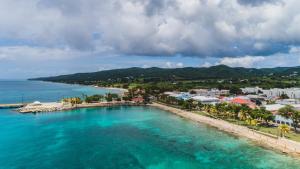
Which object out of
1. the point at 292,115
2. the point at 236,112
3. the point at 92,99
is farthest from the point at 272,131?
the point at 92,99

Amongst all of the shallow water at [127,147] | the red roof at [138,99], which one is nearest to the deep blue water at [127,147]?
the shallow water at [127,147]

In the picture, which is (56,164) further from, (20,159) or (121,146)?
(121,146)

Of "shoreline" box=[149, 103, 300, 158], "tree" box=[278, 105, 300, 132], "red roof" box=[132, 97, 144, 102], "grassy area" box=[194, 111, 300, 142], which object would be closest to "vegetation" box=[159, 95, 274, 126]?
"grassy area" box=[194, 111, 300, 142]

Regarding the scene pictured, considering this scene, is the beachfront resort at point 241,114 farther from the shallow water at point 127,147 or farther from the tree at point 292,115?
the shallow water at point 127,147

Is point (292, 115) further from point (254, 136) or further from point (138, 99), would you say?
point (138, 99)

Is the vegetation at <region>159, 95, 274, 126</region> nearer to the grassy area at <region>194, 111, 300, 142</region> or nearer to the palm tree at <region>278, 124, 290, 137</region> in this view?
the grassy area at <region>194, 111, 300, 142</region>

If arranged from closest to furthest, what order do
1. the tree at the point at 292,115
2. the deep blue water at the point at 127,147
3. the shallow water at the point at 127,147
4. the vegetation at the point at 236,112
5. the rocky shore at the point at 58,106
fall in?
the deep blue water at the point at 127,147 → the shallow water at the point at 127,147 → the tree at the point at 292,115 → the vegetation at the point at 236,112 → the rocky shore at the point at 58,106

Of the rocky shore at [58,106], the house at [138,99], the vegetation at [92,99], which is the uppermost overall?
the vegetation at [92,99]

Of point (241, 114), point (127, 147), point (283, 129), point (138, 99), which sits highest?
point (241, 114)
